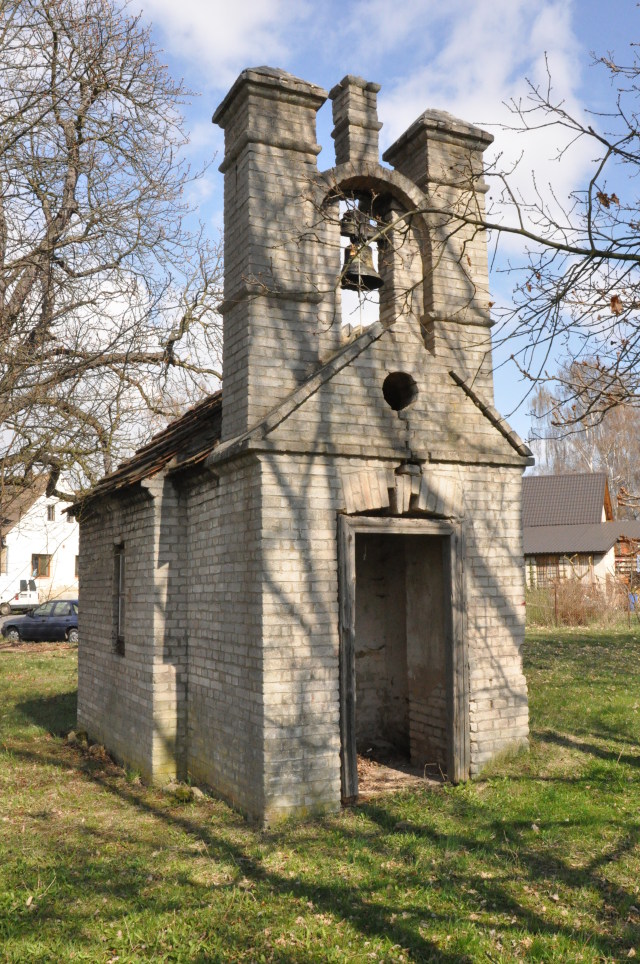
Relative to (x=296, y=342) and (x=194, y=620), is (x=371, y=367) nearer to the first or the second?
(x=296, y=342)

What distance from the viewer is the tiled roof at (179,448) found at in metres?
8.91

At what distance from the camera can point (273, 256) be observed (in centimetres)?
779

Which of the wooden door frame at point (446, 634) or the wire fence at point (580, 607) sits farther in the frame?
the wire fence at point (580, 607)

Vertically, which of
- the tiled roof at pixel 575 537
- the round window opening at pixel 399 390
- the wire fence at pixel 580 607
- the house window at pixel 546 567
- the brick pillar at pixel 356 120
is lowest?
the wire fence at pixel 580 607

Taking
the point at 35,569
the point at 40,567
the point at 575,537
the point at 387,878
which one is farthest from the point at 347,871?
the point at 35,569

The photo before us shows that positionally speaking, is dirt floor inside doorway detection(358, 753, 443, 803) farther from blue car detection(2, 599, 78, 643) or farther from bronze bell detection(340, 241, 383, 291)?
blue car detection(2, 599, 78, 643)

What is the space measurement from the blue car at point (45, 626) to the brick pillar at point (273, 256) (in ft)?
65.5

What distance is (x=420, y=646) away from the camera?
29.4 ft

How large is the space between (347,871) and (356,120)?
289 inches

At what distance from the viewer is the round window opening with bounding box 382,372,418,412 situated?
→ 8.06 m

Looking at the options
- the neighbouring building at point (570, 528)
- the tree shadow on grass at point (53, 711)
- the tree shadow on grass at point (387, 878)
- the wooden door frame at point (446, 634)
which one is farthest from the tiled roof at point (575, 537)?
the tree shadow on grass at point (387, 878)

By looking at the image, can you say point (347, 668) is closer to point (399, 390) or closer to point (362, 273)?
point (399, 390)

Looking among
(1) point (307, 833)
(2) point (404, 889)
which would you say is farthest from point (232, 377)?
(2) point (404, 889)

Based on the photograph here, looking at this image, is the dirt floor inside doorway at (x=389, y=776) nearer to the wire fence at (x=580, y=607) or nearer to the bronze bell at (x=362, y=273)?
the bronze bell at (x=362, y=273)
